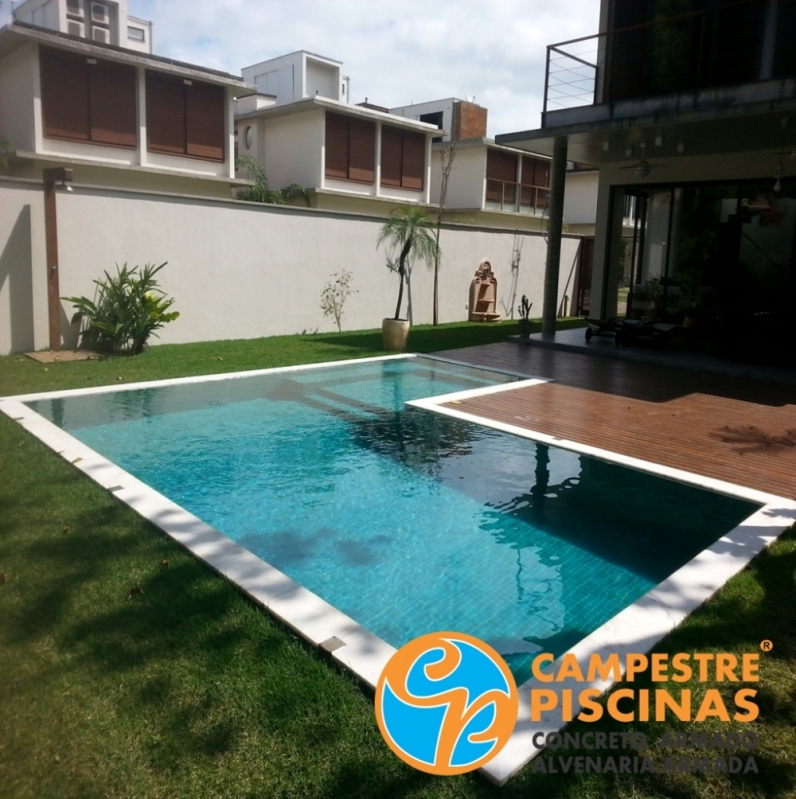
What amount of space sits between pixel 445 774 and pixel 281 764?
0.64 m

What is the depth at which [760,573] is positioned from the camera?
459 cm

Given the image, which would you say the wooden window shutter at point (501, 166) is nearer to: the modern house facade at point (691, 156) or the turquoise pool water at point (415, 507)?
the modern house facade at point (691, 156)

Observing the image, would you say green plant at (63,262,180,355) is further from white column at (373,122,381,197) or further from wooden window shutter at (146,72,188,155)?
white column at (373,122,381,197)

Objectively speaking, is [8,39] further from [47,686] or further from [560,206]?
[47,686]

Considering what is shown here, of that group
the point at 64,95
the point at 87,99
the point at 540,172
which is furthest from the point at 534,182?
the point at 64,95

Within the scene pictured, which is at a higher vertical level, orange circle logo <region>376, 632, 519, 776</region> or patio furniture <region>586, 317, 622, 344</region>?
patio furniture <region>586, 317, 622, 344</region>

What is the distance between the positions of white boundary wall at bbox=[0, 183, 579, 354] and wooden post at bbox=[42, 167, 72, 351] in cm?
18

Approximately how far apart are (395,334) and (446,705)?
10718mm

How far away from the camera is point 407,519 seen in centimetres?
585

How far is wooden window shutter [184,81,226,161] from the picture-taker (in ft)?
74.5

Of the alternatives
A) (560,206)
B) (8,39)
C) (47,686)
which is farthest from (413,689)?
(8,39)

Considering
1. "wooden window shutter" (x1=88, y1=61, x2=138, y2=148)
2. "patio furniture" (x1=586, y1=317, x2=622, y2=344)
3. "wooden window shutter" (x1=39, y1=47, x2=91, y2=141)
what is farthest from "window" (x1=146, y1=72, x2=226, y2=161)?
"patio furniture" (x1=586, y1=317, x2=622, y2=344)

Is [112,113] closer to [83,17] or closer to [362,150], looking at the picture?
[362,150]

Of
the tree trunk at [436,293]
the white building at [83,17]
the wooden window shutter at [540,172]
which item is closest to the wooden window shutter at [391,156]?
the wooden window shutter at [540,172]
